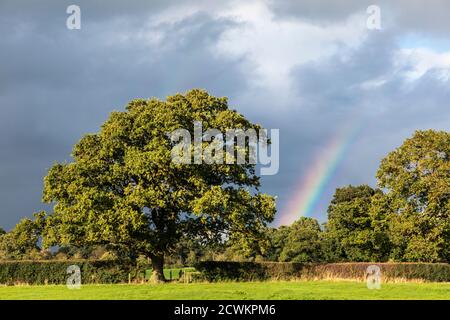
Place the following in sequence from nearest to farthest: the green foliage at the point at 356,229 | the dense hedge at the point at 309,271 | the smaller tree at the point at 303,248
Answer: the dense hedge at the point at 309,271
the green foliage at the point at 356,229
the smaller tree at the point at 303,248

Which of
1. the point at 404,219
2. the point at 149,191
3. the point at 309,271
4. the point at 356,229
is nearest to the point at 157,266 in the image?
the point at 149,191

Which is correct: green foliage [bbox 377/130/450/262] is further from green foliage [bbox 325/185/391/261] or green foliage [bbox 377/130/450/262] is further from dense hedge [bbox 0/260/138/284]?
dense hedge [bbox 0/260/138/284]

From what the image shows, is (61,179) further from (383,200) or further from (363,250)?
(363,250)

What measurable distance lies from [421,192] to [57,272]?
3601 cm

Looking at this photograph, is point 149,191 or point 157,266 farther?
point 157,266

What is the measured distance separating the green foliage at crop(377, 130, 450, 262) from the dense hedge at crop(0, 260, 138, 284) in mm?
27757

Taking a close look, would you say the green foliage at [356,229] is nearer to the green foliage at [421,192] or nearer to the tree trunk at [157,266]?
the green foliage at [421,192]

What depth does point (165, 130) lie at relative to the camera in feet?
146

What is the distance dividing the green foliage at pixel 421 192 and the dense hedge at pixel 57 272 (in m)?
27.8

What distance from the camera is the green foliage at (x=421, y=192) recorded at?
57750 mm

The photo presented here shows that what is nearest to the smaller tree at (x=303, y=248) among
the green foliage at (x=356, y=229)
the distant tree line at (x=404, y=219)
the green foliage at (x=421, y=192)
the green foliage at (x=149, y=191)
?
the green foliage at (x=356, y=229)

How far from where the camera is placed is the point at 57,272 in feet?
153

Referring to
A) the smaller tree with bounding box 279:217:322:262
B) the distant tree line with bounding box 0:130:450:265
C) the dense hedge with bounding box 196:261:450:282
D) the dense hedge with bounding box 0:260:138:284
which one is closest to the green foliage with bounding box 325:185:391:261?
the distant tree line with bounding box 0:130:450:265

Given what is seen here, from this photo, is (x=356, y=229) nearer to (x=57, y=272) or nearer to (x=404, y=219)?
(x=404, y=219)
